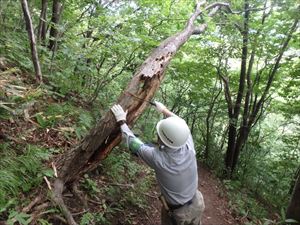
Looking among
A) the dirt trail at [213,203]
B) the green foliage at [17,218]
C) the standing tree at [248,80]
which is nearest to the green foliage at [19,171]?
the green foliage at [17,218]

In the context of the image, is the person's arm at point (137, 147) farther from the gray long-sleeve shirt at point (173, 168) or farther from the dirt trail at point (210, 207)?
the dirt trail at point (210, 207)

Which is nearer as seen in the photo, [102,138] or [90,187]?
[102,138]

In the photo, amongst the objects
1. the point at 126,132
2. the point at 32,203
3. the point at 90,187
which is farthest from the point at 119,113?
the point at 32,203

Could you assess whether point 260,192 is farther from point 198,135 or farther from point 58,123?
point 58,123

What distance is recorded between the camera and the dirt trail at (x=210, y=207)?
18.0 feet

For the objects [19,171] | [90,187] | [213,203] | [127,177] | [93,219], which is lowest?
[213,203]

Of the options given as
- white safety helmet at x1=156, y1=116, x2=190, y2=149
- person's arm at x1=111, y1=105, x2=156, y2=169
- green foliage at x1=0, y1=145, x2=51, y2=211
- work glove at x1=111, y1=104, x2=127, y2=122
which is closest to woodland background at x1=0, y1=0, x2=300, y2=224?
green foliage at x1=0, y1=145, x2=51, y2=211

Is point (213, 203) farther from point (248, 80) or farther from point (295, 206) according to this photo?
point (248, 80)

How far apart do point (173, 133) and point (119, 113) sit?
3.16 ft

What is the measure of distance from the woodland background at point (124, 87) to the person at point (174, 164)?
109 cm

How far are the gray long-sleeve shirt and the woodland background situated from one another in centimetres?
112

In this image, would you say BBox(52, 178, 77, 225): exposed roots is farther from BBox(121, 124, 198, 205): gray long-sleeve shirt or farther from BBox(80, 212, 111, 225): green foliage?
BBox(121, 124, 198, 205): gray long-sleeve shirt

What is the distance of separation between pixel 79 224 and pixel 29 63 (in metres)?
4.08

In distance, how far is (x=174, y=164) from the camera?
3.54m
